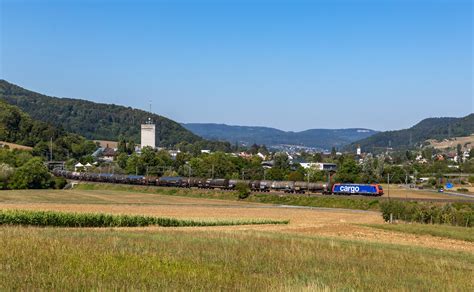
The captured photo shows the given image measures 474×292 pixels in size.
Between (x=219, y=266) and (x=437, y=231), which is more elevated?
(x=219, y=266)

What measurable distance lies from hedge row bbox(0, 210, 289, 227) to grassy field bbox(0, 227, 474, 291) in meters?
22.9

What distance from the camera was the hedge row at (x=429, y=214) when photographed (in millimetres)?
77125

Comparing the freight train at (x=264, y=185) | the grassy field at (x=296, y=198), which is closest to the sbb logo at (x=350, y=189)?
the freight train at (x=264, y=185)

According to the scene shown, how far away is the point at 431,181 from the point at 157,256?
7074 inches

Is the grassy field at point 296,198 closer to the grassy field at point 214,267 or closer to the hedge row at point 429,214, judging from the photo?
the hedge row at point 429,214

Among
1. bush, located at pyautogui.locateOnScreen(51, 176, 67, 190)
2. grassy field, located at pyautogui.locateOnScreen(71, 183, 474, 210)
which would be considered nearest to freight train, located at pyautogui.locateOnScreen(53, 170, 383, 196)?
grassy field, located at pyautogui.locateOnScreen(71, 183, 474, 210)

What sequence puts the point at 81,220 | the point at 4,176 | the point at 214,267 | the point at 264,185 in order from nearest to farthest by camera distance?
Answer: the point at 214,267 < the point at 81,220 < the point at 264,185 < the point at 4,176

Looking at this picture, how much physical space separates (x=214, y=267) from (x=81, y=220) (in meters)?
36.4

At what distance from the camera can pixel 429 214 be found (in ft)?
262

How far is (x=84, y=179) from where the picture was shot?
623 feet

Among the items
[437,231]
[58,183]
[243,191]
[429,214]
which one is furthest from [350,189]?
[58,183]

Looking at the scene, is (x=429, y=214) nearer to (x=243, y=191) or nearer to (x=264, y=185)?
(x=243, y=191)

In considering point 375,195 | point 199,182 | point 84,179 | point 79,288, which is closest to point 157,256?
point 79,288

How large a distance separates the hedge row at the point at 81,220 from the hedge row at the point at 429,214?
26236 mm
